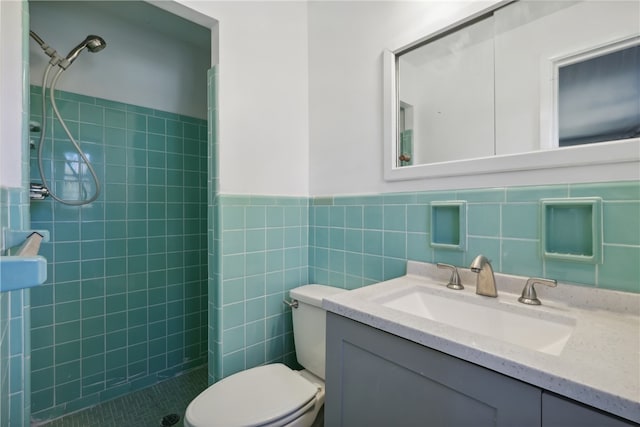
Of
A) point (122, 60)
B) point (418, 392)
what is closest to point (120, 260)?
point (122, 60)

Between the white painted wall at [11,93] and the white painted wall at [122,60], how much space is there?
0.83 m

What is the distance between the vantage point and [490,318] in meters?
0.90

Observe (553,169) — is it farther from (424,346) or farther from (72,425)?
(72,425)

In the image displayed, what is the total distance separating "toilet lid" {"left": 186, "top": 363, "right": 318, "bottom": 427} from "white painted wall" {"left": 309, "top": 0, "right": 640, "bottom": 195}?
0.91 metres

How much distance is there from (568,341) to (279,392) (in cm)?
96

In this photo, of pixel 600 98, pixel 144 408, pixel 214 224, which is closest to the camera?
pixel 600 98

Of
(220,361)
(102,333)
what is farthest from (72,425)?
(220,361)

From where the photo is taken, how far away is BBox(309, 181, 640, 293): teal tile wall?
2.61ft

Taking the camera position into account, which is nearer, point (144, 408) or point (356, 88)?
point (356, 88)

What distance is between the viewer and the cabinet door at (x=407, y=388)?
55 cm

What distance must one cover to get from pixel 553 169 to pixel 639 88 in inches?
11.1

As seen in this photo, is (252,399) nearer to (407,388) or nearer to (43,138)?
(407,388)

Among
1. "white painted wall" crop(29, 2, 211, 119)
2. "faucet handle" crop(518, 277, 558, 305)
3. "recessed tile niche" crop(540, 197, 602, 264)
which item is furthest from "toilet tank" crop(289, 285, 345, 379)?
"white painted wall" crop(29, 2, 211, 119)

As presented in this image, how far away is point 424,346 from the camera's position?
663mm
